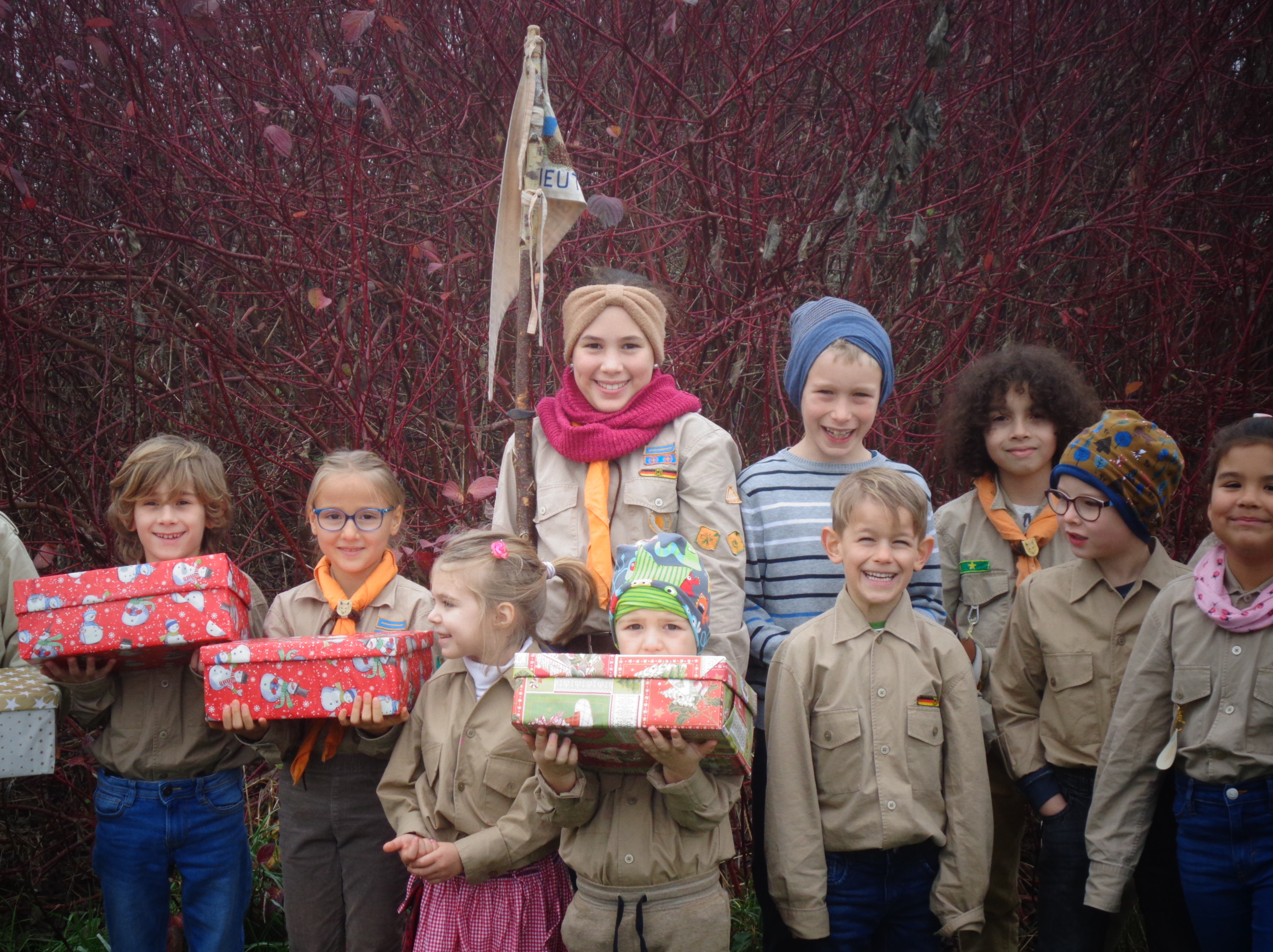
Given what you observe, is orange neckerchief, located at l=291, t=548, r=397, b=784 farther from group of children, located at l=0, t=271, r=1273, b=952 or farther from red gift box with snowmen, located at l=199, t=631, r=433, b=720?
red gift box with snowmen, located at l=199, t=631, r=433, b=720

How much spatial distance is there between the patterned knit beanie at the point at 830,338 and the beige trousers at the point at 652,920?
57.8 inches

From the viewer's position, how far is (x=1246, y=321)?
4809 millimetres

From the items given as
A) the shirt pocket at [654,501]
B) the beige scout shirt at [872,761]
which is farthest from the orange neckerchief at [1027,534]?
the shirt pocket at [654,501]

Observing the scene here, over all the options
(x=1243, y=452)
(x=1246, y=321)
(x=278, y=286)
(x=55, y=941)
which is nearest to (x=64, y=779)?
(x=55, y=941)

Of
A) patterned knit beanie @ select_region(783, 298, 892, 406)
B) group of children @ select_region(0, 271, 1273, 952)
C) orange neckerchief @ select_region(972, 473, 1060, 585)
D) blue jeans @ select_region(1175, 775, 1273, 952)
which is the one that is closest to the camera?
blue jeans @ select_region(1175, 775, 1273, 952)

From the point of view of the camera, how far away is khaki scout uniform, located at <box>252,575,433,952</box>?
2969 mm

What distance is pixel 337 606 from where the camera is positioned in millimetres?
3098

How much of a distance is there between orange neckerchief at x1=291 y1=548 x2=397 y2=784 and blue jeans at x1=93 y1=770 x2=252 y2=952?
32 centimetres

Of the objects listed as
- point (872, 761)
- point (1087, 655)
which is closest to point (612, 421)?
point (872, 761)

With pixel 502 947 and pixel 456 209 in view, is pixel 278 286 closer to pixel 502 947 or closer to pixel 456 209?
pixel 456 209

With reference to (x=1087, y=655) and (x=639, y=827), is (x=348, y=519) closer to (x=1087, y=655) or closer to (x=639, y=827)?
(x=639, y=827)

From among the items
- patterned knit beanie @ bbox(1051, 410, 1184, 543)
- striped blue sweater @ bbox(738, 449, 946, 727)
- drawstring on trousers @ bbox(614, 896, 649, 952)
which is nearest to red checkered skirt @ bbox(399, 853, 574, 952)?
drawstring on trousers @ bbox(614, 896, 649, 952)

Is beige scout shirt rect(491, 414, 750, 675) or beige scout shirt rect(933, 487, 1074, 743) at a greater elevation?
beige scout shirt rect(491, 414, 750, 675)

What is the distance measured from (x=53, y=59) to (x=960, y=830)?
529 centimetres
